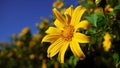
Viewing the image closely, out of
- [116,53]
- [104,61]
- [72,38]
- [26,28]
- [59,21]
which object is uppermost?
[26,28]

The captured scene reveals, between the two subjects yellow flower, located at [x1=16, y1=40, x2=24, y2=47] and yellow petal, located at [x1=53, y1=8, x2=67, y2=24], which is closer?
yellow petal, located at [x1=53, y1=8, x2=67, y2=24]

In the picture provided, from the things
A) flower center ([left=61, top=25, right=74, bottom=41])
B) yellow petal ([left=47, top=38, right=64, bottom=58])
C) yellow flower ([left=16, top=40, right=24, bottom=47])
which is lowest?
yellow petal ([left=47, top=38, right=64, bottom=58])

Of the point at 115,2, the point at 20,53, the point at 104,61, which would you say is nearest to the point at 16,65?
the point at 20,53

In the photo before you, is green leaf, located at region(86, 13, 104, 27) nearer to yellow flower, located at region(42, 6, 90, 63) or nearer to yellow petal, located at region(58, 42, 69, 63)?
yellow flower, located at region(42, 6, 90, 63)

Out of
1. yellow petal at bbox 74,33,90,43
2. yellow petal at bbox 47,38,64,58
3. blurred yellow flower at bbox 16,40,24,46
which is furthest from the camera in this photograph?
blurred yellow flower at bbox 16,40,24,46

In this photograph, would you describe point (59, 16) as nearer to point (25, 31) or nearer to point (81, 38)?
point (81, 38)

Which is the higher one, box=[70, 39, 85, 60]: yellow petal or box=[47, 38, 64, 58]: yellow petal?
box=[47, 38, 64, 58]: yellow petal

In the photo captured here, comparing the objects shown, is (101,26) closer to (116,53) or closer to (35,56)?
(116,53)

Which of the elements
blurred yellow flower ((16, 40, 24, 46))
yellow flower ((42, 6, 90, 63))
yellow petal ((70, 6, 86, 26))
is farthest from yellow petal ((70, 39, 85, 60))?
blurred yellow flower ((16, 40, 24, 46))

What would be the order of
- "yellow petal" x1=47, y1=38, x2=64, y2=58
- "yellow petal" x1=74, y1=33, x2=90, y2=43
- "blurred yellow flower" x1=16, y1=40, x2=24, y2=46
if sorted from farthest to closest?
1. "blurred yellow flower" x1=16, y1=40, x2=24, y2=46
2. "yellow petal" x1=47, y1=38, x2=64, y2=58
3. "yellow petal" x1=74, y1=33, x2=90, y2=43
